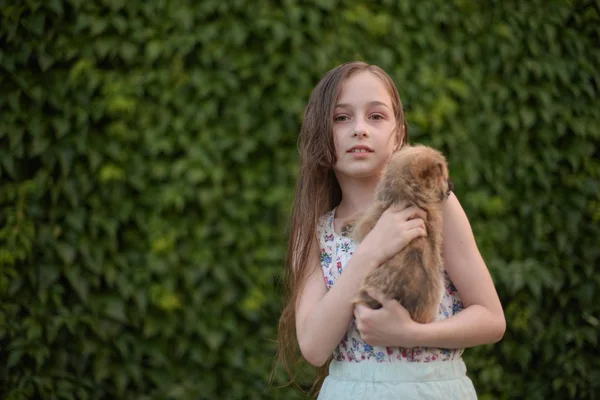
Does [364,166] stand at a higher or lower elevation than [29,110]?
higher

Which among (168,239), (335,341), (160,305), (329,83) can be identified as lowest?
(160,305)

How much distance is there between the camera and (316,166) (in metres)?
2.34

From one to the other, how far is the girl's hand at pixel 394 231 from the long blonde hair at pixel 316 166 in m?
0.40

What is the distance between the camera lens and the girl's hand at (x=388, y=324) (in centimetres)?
188

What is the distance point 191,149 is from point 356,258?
2204 millimetres

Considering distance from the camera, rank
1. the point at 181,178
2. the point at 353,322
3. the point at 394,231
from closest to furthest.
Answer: the point at 394,231 → the point at 353,322 → the point at 181,178

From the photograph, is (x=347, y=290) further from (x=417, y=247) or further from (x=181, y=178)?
(x=181, y=178)

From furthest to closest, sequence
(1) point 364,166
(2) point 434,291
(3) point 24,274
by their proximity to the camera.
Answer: (3) point 24,274 → (1) point 364,166 → (2) point 434,291

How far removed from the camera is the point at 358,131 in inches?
83.3

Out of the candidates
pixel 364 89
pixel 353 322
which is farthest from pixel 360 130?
pixel 353 322

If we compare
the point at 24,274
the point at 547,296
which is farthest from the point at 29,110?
the point at 547,296

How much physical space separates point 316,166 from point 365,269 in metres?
0.51

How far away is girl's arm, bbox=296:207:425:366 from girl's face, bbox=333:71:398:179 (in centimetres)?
28

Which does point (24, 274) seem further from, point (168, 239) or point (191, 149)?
point (191, 149)
